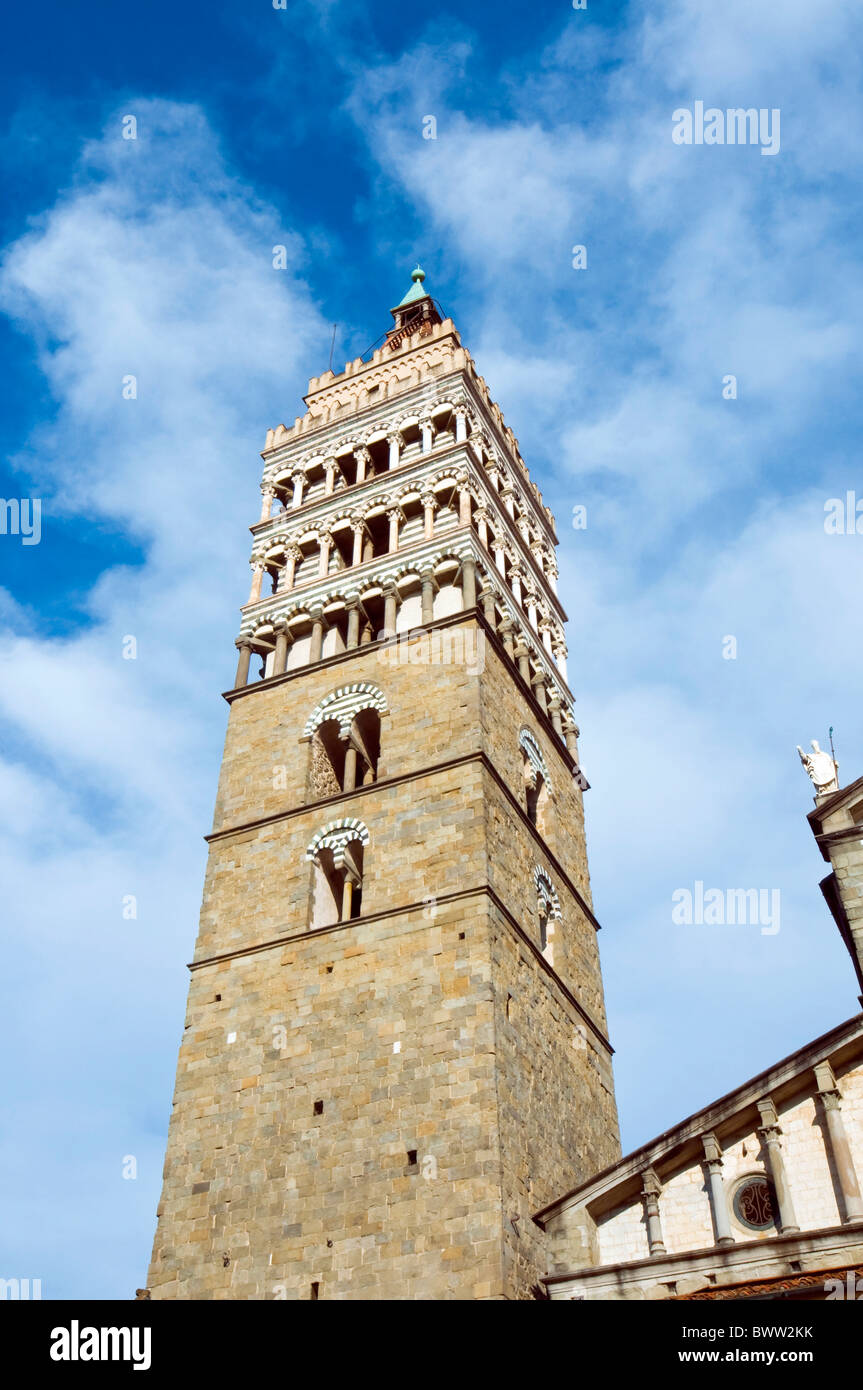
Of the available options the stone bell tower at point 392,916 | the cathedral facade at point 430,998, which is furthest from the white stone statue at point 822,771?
the stone bell tower at point 392,916

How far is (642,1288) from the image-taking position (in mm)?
16500

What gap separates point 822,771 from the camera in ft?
68.8

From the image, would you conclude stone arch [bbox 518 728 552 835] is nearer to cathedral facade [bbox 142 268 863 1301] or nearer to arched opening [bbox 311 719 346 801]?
cathedral facade [bbox 142 268 863 1301]

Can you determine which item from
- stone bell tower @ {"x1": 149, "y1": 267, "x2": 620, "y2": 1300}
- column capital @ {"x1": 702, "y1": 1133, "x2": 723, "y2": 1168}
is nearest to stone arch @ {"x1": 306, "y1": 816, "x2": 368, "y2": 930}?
stone bell tower @ {"x1": 149, "y1": 267, "x2": 620, "y2": 1300}

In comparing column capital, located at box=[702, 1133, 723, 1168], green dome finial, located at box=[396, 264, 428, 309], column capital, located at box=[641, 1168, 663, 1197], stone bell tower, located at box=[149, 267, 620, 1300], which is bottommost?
column capital, located at box=[641, 1168, 663, 1197]

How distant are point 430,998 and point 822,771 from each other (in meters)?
7.59

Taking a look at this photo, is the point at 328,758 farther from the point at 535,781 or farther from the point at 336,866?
the point at 535,781

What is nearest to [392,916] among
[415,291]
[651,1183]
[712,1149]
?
[651,1183]

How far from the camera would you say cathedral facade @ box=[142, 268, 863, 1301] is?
1695 centimetres

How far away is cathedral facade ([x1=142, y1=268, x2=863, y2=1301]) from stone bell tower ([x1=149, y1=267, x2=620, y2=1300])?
0.06 m

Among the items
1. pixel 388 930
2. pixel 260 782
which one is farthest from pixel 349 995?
pixel 260 782

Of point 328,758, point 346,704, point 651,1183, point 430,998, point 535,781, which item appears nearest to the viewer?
point 651,1183
